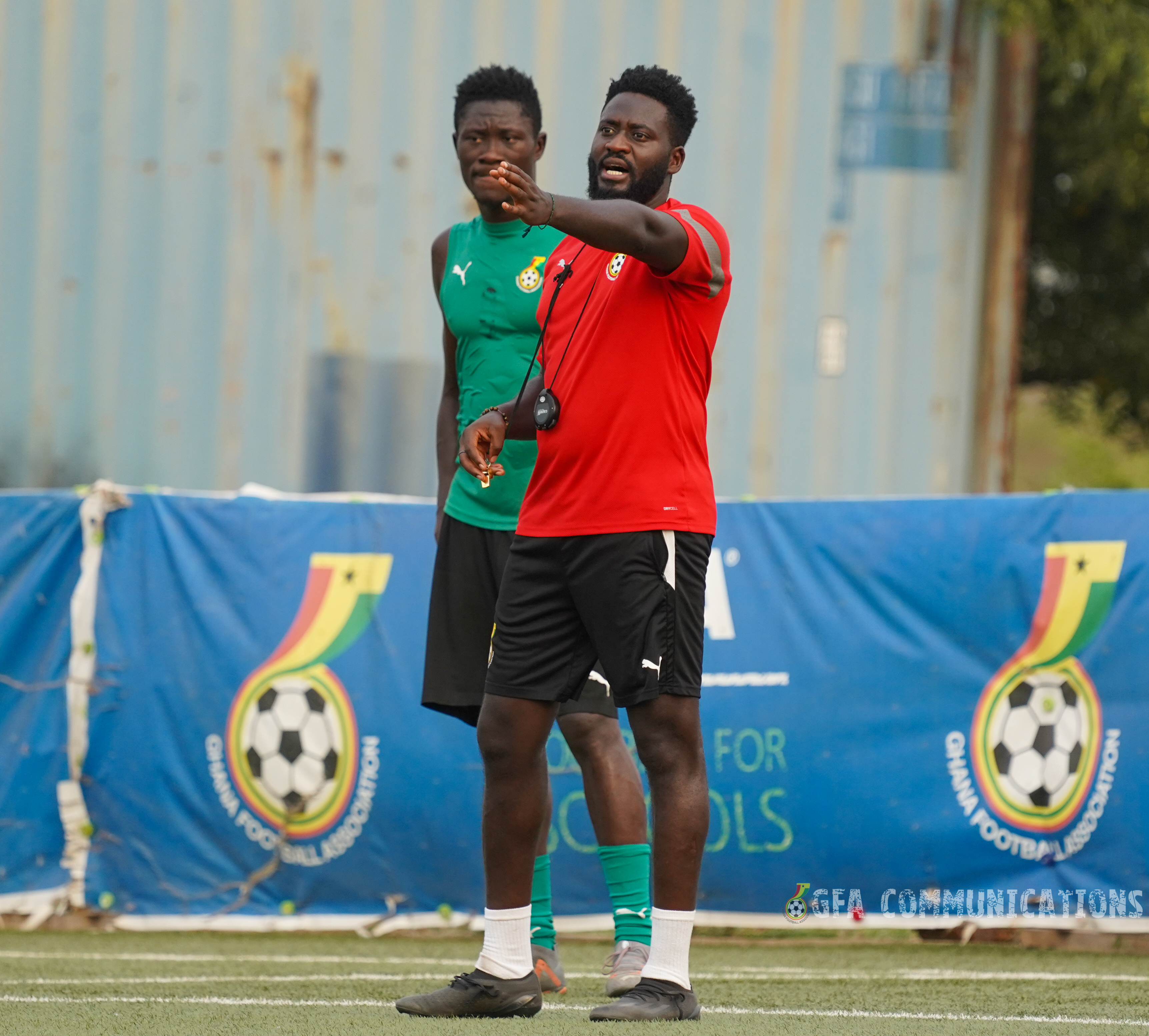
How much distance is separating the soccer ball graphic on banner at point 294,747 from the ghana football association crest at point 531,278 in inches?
78.1

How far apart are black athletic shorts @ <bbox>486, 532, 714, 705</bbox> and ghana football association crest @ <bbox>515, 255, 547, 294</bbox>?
0.86 metres

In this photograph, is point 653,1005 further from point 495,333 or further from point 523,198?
point 495,333

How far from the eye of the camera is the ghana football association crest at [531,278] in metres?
3.71

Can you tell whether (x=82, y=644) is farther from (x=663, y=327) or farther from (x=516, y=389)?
(x=663, y=327)

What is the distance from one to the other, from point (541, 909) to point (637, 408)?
127 centimetres

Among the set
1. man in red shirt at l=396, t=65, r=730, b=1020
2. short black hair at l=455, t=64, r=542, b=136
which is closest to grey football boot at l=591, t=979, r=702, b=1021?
Answer: man in red shirt at l=396, t=65, r=730, b=1020

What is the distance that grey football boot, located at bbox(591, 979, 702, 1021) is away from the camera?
9.29 ft

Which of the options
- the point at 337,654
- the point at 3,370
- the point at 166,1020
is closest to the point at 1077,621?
the point at 337,654

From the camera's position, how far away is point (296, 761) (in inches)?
202

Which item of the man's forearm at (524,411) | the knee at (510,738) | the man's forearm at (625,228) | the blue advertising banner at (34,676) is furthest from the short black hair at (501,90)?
the blue advertising banner at (34,676)

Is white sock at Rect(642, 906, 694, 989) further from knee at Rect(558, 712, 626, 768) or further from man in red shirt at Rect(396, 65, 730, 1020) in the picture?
knee at Rect(558, 712, 626, 768)

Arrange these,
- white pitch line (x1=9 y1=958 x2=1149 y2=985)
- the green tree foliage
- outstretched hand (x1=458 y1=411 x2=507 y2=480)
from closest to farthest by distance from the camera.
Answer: outstretched hand (x1=458 y1=411 x2=507 y2=480)
white pitch line (x1=9 y1=958 x2=1149 y2=985)
the green tree foliage

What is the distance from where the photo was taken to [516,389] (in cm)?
370

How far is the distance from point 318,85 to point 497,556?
3775 millimetres
